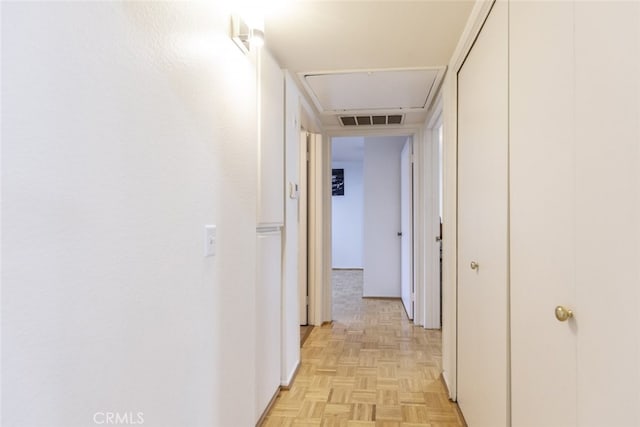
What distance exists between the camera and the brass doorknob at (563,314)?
89 centimetres

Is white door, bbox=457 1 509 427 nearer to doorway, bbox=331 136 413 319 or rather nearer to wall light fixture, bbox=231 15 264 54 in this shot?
wall light fixture, bbox=231 15 264 54

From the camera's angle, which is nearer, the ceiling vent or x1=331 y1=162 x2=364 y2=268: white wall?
the ceiling vent

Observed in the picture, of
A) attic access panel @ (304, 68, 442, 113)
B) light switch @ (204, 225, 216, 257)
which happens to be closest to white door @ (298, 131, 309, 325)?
attic access panel @ (304, 68, 442, 113)

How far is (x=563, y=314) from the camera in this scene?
90cm

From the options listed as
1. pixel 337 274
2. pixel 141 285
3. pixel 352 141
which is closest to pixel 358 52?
pixel 141 285

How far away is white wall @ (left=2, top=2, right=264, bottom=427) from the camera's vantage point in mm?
612

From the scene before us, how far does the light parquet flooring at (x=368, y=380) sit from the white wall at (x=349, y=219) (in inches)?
152

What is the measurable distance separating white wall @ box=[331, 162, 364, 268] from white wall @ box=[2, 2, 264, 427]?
6.55m

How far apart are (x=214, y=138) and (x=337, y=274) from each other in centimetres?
618

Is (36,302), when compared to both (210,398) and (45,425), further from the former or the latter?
(210,398)

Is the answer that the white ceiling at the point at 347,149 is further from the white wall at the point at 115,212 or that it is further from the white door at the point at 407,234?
the white wall at the point at 115,212

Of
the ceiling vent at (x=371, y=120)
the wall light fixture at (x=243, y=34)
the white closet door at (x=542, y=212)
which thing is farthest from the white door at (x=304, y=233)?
the white closet door at (x=542, y=212)

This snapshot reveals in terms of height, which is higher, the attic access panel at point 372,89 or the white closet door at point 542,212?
the attic access panel at point 372,89

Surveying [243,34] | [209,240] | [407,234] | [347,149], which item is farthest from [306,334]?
[347,149]
